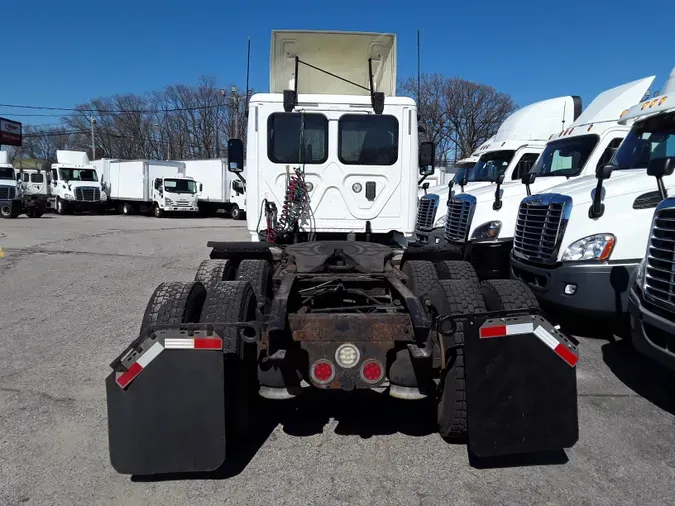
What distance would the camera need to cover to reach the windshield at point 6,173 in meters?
27.3

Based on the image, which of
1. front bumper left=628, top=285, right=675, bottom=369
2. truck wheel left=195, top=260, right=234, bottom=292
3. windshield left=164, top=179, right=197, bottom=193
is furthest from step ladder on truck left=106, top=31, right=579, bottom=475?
windshield left=164, top=179, right=197, bottom=193

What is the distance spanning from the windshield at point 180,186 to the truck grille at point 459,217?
77.9 ft

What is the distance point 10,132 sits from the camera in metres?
45.9

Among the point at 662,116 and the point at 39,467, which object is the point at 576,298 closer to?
the point at 662,116

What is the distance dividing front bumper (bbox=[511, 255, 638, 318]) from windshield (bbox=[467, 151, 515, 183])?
5678mm

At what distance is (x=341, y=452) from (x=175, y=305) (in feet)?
4.79

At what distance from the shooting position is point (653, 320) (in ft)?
13.7

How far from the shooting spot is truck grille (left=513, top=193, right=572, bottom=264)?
620cm

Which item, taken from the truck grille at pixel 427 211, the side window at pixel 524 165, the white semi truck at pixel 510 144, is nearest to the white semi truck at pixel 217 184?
the truck grille at pixel 427 211

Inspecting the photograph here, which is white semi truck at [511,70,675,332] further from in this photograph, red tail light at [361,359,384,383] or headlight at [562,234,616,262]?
red tail light at [361,359,384,383]

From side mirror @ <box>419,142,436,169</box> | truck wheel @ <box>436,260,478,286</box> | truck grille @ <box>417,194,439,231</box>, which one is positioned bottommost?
truck wheel @ <box>436,260,478,286</box>

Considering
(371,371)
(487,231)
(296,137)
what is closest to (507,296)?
(371,371)

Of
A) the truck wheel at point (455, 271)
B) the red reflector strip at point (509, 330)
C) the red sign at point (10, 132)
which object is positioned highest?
the red sign at point (10, 132)

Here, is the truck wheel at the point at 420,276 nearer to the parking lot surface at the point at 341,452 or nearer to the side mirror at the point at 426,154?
the parking lot surface at the point at 341,452
